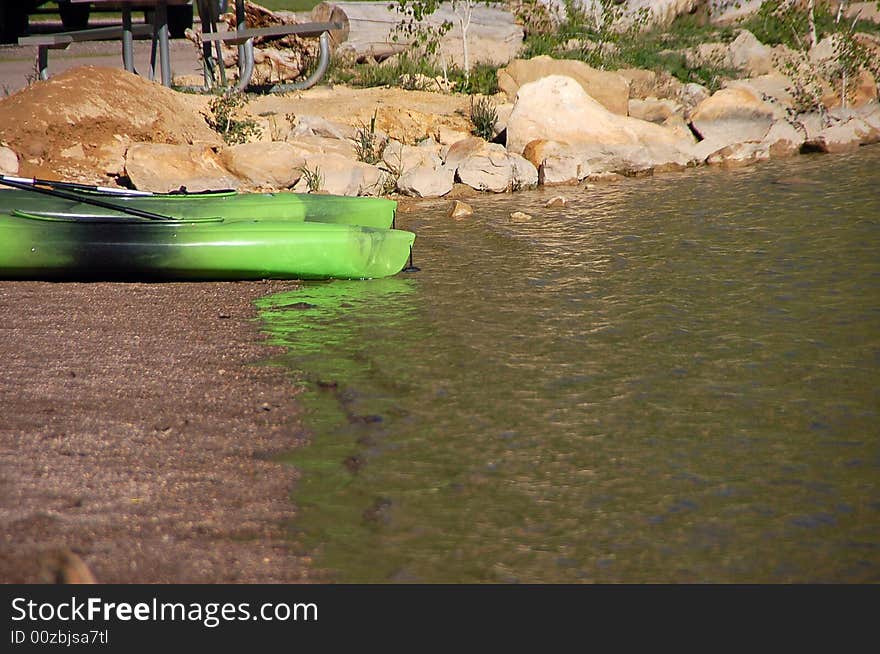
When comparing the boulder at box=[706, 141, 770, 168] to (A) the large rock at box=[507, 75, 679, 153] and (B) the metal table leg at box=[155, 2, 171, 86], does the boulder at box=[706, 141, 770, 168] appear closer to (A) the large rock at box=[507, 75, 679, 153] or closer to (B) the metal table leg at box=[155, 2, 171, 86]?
(A) the large rock at box=[507, 75, 679, 153]

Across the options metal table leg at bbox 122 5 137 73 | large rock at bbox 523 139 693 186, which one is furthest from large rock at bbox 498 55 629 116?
metal table leg at bbox 122 5 137 73

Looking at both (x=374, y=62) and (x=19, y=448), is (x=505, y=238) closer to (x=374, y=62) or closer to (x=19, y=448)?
(x=19, y=448)

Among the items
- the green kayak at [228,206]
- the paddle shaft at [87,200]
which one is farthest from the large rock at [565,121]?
the paddle shaft at [87,200]

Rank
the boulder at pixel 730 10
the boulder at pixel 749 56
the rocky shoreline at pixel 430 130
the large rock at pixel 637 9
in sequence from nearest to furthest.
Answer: the rocky shoreline at pixel 430 130, the boulder at pixel 749 56, the large rock at pixel 637 9, the boulder at pixel 730 10

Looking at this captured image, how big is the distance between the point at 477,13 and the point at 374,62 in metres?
2.04

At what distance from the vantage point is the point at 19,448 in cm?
450

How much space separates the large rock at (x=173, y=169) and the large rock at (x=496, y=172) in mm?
2367

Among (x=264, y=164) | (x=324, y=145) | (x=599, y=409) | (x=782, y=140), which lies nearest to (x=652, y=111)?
(x=782, y=140)

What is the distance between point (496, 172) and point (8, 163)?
4.61 metres

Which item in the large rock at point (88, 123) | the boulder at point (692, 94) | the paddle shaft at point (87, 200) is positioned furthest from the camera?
the boulder at point (692, 94)

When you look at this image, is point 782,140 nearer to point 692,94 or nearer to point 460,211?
point 692,94

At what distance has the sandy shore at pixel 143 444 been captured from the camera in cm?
368

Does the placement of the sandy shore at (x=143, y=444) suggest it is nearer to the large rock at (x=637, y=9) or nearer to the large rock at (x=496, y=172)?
the large rock at (x=496, y=172)
